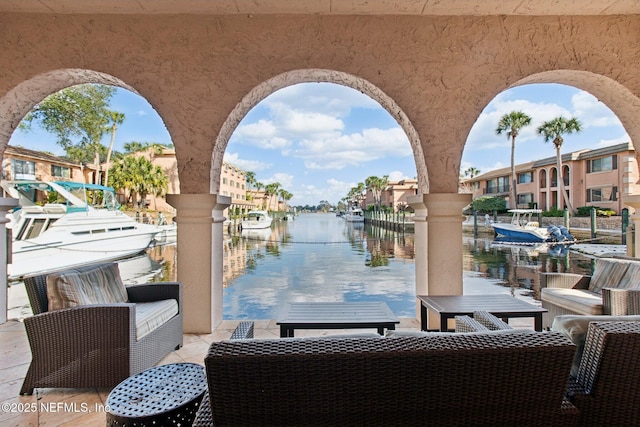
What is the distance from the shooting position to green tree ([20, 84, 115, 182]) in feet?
59.6

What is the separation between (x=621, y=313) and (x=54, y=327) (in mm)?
4524

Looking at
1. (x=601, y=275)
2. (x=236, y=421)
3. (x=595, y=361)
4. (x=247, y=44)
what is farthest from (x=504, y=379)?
(x=247, y=44)

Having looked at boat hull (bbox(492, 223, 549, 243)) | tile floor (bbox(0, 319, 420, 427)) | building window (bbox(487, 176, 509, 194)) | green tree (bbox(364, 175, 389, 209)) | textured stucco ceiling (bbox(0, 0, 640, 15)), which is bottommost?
tile floor (bbox(0, 319, 420, 427))

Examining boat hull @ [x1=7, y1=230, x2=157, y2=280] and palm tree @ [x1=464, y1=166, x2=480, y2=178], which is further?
palm tree @ [x1=464, y1=166, x2=480, y2=178]

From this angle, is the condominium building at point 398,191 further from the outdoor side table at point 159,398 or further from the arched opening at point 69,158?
the outdoor side table at point 159,398

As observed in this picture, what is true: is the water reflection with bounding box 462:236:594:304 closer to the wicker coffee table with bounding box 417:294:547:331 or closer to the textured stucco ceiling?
the wicker coffee table with bounding box 417:294:547:331

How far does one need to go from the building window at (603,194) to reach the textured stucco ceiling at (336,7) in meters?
26.4

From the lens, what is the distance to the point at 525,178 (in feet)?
112

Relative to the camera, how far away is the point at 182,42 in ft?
12.0

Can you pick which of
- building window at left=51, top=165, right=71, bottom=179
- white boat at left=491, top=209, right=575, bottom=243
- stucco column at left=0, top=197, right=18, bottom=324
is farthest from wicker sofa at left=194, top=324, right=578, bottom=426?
building window at left=51, top=165, right=71, bottom=179

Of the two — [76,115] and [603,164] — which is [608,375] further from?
[603,164]

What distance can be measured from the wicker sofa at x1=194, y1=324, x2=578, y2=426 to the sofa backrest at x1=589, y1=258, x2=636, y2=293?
2914 millimetres

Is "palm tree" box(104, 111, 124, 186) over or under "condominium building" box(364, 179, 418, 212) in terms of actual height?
over

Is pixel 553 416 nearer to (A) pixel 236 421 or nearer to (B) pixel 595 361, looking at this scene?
(B) pixel 595 361
